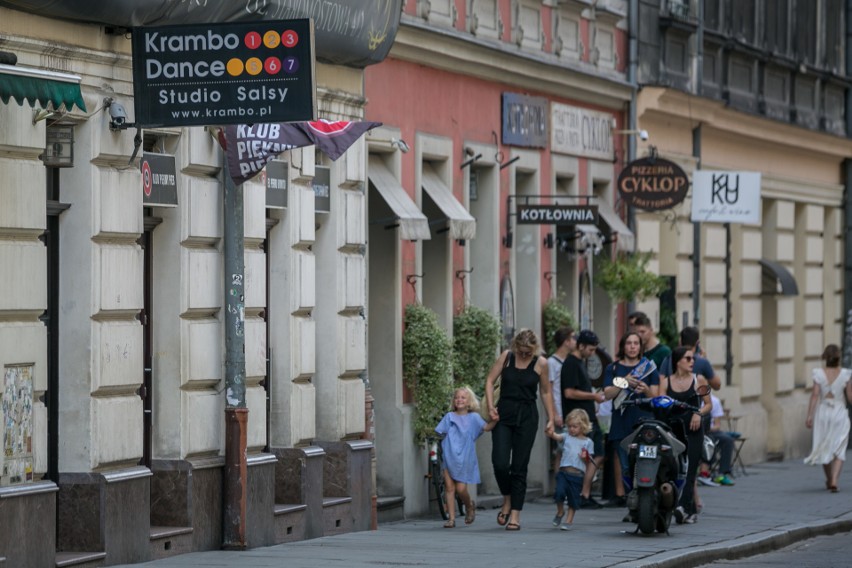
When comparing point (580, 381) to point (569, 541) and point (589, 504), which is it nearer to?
point (589, 504)

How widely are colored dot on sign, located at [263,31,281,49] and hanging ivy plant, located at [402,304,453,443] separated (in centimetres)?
706

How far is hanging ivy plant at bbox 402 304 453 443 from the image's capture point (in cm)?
2098

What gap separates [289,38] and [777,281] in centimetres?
1998

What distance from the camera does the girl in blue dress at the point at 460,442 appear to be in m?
19.2

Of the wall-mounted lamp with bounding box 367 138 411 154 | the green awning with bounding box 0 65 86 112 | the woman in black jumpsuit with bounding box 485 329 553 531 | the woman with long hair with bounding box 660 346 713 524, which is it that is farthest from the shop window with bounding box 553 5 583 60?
the green awning with bounding box 0 65 86 112

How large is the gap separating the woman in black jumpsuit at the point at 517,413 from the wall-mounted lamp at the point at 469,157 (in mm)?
4171

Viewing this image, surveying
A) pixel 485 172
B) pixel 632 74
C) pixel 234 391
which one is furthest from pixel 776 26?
pixel 234 391

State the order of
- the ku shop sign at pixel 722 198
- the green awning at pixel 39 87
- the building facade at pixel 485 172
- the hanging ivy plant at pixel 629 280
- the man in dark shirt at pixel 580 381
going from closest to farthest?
1. the green awning at pixel 39 87
2. the building facade at pixel 485 172
3. the man in dark shirt at pixel 580 381
4. the hanging ivy plant at pixel 629 280
5. the ku shop sign at pixel 722 198

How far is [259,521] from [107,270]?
9.80 ft

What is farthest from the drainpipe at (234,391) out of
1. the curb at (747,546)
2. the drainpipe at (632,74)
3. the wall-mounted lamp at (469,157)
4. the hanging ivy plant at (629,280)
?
the drainpipe at (632,74)

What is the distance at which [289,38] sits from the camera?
46.6 ft

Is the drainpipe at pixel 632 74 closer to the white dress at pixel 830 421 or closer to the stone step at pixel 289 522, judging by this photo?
the white dress at pixel 830 421

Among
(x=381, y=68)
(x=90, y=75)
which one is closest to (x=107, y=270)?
Answer: (x=90, y=75)

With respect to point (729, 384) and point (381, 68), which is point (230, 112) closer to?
point (381, 68)
